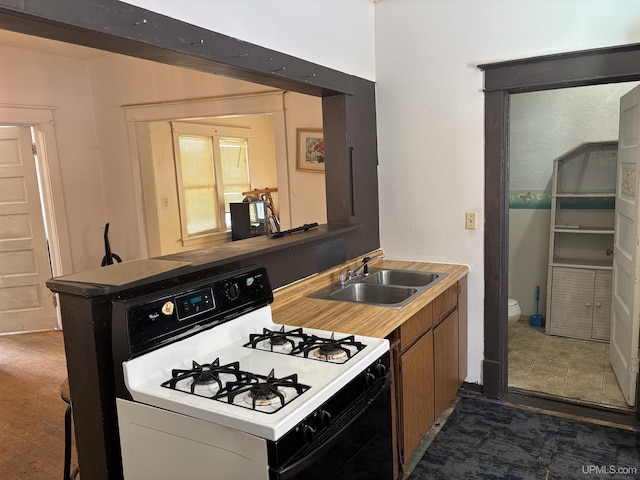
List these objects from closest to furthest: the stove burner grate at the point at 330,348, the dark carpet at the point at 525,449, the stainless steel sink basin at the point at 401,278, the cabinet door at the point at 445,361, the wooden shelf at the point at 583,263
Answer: the stove burner grate at the point at 330,348
the dark carpet at the point at 525,449
the cabinet door at the point at 445,361
the stainless steel sink basin at the point at 401,278
the wooden shelf at the point at 583,263

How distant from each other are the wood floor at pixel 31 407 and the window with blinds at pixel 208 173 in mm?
1743

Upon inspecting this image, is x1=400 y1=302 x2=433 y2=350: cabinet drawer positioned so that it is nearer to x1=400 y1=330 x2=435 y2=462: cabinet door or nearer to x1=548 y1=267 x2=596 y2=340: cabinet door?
x1=400 y1=330 x2=435 y2=462: cabinet door

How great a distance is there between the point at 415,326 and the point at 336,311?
0.38 m

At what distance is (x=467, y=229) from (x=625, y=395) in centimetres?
132

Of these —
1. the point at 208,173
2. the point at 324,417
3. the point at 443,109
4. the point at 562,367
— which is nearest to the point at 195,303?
the point at 324,417

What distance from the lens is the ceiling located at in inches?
152

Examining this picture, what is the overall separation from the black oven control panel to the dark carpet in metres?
1.23

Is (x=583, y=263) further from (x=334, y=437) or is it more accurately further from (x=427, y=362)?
(x=334, y=437)

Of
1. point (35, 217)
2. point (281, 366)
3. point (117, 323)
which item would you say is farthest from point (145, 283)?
point (35, 217)

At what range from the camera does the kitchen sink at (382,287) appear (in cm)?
265

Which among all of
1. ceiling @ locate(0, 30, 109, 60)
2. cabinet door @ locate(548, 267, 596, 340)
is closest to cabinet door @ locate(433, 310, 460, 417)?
cabinet door @ locate(548, 267, 596, 340)

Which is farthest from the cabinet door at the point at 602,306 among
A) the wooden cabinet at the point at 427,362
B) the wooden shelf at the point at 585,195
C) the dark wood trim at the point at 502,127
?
the wooden cabinet at the point at 427,362

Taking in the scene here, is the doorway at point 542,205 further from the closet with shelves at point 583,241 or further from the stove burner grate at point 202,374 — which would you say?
the stove burner grate at point 202,374

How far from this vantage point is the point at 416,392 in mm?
2375
